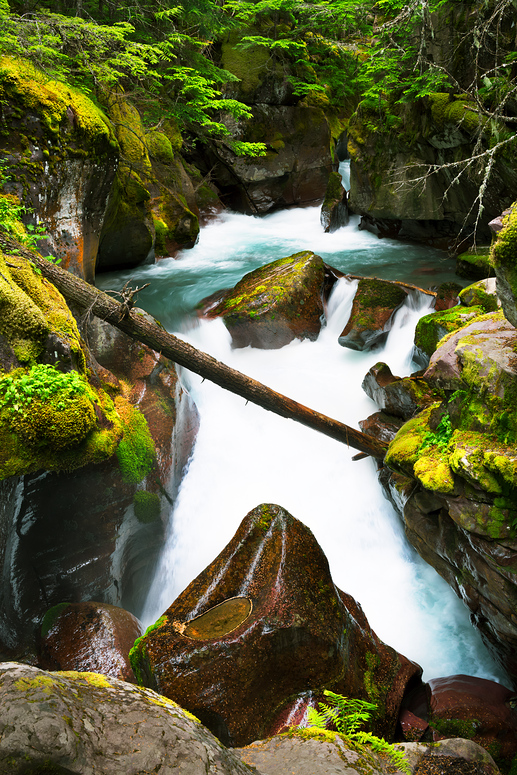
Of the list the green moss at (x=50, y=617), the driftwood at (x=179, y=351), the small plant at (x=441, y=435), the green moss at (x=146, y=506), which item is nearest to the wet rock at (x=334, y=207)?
the driftwood at (x=179, y=351)

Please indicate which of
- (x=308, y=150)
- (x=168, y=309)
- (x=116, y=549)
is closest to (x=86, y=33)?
(x=168, y=309)

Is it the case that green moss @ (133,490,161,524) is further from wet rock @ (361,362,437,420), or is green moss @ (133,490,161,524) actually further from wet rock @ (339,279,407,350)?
wet rock @ (339,279,407,350)

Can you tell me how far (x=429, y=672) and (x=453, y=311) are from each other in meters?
5.45

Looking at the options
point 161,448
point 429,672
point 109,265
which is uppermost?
point 109,265

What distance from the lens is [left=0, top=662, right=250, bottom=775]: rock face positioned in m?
1.62

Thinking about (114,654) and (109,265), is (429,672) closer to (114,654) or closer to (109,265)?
(114,654)

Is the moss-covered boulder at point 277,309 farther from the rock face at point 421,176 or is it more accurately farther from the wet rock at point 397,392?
the rock face at point 421,176

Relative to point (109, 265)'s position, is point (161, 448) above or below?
below

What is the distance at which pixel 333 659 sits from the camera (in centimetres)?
399

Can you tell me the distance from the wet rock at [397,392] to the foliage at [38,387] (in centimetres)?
489

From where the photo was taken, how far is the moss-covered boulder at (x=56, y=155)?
21.4 ft

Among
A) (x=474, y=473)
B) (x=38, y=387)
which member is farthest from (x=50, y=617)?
(x=474, y=473)

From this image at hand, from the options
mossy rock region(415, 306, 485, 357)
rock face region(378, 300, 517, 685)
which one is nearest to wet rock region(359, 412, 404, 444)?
mossy rock region(415, 306, 485, 357)

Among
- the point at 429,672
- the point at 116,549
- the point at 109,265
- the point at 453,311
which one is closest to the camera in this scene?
the point at 429,672
